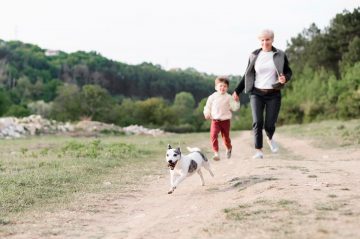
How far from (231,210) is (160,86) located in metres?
133

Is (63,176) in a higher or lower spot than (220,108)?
lower

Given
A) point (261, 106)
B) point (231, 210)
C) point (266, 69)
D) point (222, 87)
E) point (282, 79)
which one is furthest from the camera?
point (222, 87)

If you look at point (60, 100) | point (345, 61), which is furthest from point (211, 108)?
point (60, 100)

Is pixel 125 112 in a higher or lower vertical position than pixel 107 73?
lower

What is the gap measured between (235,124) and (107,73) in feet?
217

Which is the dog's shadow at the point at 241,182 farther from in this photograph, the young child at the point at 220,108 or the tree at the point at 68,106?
the tree at the point at 68,106

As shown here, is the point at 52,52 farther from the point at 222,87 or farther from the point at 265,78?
the point at 265,78

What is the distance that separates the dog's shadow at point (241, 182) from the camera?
332 inches

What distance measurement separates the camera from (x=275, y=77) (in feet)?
35.7

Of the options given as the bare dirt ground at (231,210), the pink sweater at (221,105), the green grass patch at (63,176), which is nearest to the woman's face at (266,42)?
the pink sweater at (221,105)

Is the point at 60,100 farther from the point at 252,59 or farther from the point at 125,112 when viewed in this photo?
the point at 252,59

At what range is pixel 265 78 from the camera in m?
10.9

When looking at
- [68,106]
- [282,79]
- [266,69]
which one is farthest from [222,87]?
[68,106]

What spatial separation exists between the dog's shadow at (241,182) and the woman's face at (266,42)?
308 cm
